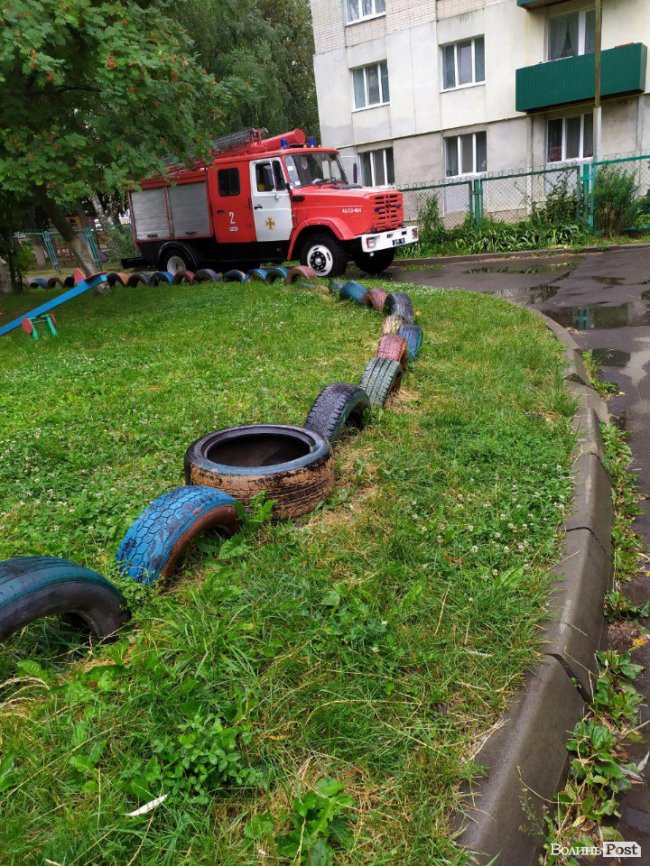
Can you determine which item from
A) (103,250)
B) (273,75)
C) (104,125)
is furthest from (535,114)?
(103,250)

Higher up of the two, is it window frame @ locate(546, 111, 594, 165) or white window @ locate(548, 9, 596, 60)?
white window @ locate(548, 9, 596, 60)

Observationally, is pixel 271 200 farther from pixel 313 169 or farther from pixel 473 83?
pixel 473 83

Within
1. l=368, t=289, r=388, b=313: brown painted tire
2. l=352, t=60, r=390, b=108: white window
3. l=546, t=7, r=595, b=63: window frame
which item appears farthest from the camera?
l=352, t=60, r=390, b=108: white window

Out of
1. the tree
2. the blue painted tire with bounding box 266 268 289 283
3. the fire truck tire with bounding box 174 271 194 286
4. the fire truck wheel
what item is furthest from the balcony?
the tree

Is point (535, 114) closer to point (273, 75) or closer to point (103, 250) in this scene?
point (273, 75)

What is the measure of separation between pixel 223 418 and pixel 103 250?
31.4 metres

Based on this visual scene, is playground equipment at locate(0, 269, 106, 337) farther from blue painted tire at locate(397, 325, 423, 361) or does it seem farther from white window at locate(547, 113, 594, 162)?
white window at locate(547, 113, 594, 162)

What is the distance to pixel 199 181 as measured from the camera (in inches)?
615

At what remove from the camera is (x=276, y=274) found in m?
12.4

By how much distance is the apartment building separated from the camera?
19156mm

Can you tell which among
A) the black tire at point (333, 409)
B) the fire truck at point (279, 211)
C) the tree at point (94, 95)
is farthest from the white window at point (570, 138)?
the black tire at point (333, 409)

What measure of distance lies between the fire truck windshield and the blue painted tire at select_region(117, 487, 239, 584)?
39.5 feet

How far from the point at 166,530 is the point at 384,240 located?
450 inches

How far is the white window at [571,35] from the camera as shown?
19500 mm
